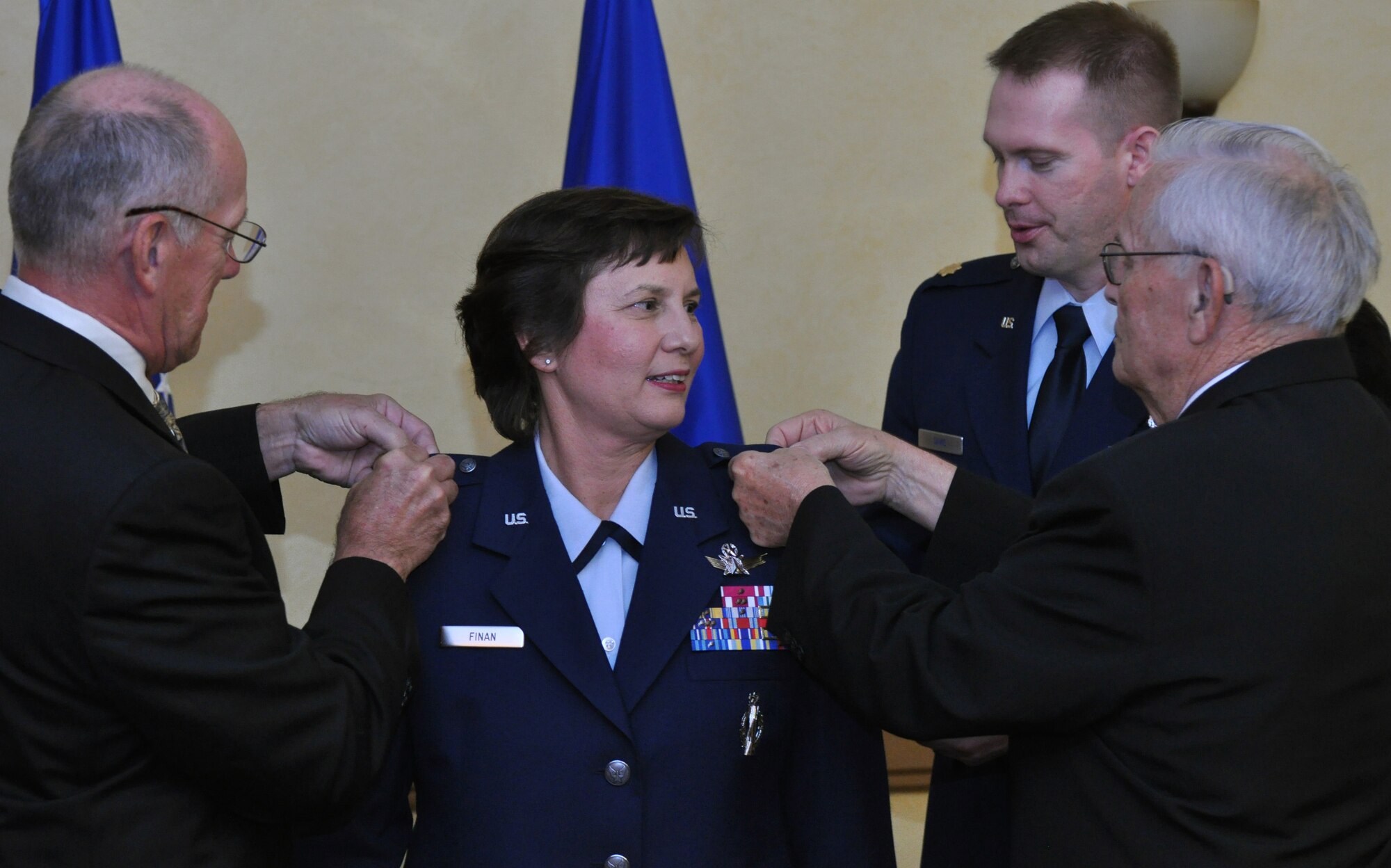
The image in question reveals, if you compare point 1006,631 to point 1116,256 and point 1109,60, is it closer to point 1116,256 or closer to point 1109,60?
point 1116,256

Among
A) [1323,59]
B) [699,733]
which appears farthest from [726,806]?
[1323,59]

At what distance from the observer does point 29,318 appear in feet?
5.35

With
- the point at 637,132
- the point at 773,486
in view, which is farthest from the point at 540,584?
the point at 637,132

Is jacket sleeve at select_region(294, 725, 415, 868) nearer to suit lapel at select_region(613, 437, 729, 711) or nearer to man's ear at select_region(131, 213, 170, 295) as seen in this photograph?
suit lapel at select_region(613, 437, 729, 711)

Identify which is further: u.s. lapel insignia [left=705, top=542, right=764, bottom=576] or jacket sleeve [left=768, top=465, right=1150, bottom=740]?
u.s. lapel insignia [left=705, top=542, right=764, bottom=576]

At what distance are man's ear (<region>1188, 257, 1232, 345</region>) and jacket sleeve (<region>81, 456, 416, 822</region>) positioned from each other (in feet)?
3.89

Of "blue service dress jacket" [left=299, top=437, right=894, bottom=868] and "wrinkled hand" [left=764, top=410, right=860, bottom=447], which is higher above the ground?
"wrinkled hand" [left=764, top=410, right=860, bottom=447]

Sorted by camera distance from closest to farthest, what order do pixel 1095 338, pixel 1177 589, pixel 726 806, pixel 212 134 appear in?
pixel 1177 589
pixel 212 134
pixel 726 806
pixel 1095 338

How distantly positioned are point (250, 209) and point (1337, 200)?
282 cm

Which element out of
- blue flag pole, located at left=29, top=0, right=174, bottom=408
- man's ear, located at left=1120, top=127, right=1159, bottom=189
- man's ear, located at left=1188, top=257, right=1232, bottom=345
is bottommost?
man's ear, located at left=1188, top=257, right=1232, bottom=345

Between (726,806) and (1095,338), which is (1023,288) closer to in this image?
(1095,338)

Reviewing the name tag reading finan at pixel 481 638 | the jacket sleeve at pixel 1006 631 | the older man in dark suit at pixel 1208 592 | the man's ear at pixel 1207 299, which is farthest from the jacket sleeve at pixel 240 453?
the man's ear at pixel 1207 299

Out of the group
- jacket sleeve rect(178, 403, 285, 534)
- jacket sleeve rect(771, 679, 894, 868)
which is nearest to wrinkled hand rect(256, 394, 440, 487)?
jacket sleeve rect(178, 403, 285, 534)

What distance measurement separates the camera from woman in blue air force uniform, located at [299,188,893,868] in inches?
79.8
